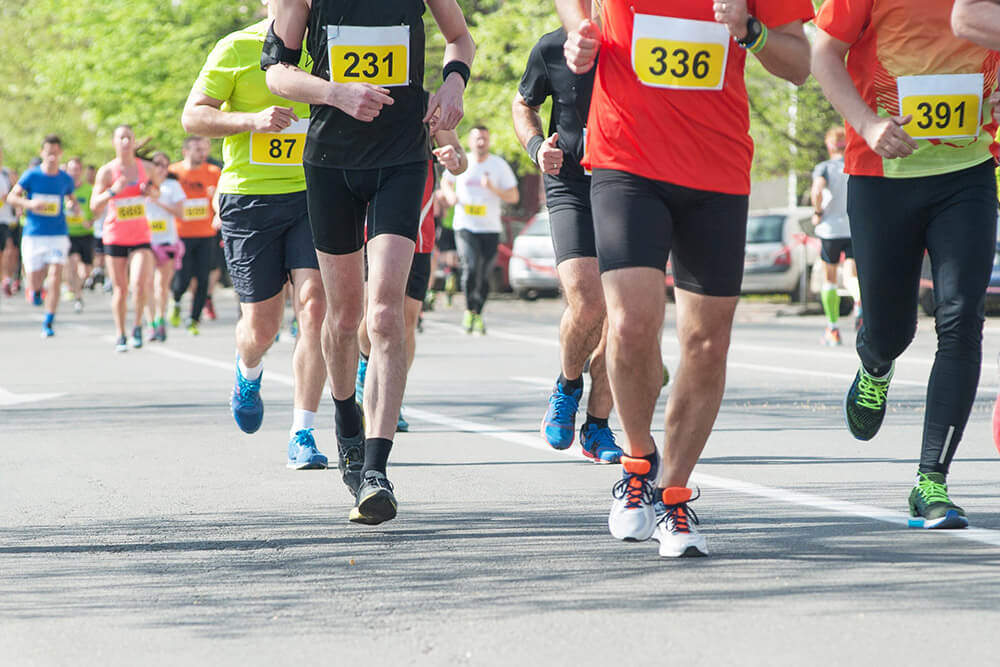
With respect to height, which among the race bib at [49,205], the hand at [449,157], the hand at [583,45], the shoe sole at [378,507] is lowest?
the race bib at [49,205]

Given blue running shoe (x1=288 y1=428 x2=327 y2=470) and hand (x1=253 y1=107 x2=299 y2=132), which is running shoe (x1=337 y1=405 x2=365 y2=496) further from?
hand (x1=253 y1=107 x2=299 y2=132)

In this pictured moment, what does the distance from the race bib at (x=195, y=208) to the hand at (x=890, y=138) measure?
13441mm

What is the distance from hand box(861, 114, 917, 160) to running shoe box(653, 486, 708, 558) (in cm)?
123

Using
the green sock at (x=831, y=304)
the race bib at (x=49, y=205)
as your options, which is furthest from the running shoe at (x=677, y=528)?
the race bib at (x=49, y=205)

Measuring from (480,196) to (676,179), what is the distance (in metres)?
13.3

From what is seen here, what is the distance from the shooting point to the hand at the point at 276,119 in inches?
258

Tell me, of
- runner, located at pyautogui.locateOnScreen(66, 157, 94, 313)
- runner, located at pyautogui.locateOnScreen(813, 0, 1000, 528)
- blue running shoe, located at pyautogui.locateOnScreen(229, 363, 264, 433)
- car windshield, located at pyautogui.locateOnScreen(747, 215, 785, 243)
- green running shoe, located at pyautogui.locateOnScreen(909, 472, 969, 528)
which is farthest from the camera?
runner, located at pyautogui.locateOnScreen(66, 157, 94, 313)

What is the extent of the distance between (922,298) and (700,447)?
597 inches

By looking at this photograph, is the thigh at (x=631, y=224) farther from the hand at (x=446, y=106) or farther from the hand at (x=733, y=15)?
the hand at (x=446, y=106)

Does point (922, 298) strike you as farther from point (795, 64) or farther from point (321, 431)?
point (795, 64)

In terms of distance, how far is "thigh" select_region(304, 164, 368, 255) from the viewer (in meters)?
5.87

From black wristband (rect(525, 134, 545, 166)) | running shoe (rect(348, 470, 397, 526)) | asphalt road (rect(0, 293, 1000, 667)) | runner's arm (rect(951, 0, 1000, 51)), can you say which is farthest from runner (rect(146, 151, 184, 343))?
runner's arm (rect(951, 0, 1000, 51))

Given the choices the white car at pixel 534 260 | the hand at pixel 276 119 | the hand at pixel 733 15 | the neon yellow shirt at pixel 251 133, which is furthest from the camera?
the white car at pixel 534 260

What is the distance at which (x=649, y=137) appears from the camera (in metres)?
5.13
